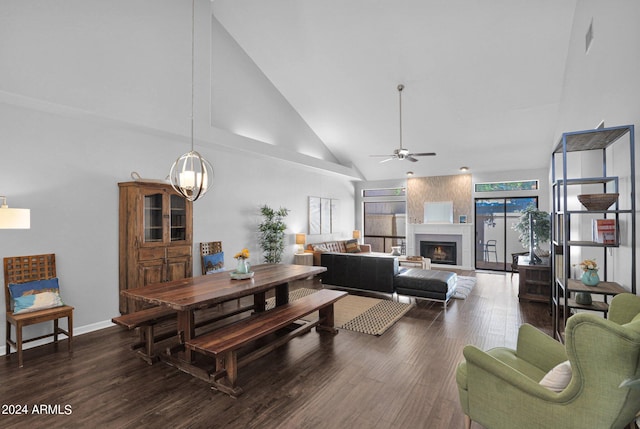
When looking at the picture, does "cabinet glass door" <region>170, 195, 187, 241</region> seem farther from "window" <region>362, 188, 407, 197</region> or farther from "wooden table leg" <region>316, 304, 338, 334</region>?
"window" <region>362, 188, 407, 197</region>

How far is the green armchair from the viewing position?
1.45 metres

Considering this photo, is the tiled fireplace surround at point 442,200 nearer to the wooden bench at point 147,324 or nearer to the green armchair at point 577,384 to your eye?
the green armchair at point 577,384

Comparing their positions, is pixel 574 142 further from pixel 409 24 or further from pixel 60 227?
pixel 60 227

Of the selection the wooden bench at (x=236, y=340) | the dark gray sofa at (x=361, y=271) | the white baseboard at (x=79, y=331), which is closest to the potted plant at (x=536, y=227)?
the dark gray sofa at (x=361, y=271)

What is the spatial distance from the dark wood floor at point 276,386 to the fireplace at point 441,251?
515 centimetres

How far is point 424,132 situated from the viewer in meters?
7.46

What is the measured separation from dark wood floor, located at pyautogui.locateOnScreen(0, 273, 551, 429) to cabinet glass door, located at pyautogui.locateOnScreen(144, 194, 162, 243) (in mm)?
1274

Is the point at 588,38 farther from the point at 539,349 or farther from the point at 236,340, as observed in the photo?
the point at 236,340

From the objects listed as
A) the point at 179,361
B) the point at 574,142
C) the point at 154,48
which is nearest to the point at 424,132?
the point at 574,142

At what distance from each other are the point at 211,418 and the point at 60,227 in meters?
3.12

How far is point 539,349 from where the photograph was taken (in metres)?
2.23

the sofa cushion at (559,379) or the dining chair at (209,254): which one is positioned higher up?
the dining chair at (209,254)

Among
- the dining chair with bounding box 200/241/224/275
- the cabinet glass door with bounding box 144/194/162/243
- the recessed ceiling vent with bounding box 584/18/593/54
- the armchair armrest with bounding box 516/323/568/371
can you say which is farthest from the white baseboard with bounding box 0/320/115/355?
the recessed ceiling vent with bounding box 584/18/593/54

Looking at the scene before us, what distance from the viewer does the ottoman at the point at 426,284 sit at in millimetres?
5086
